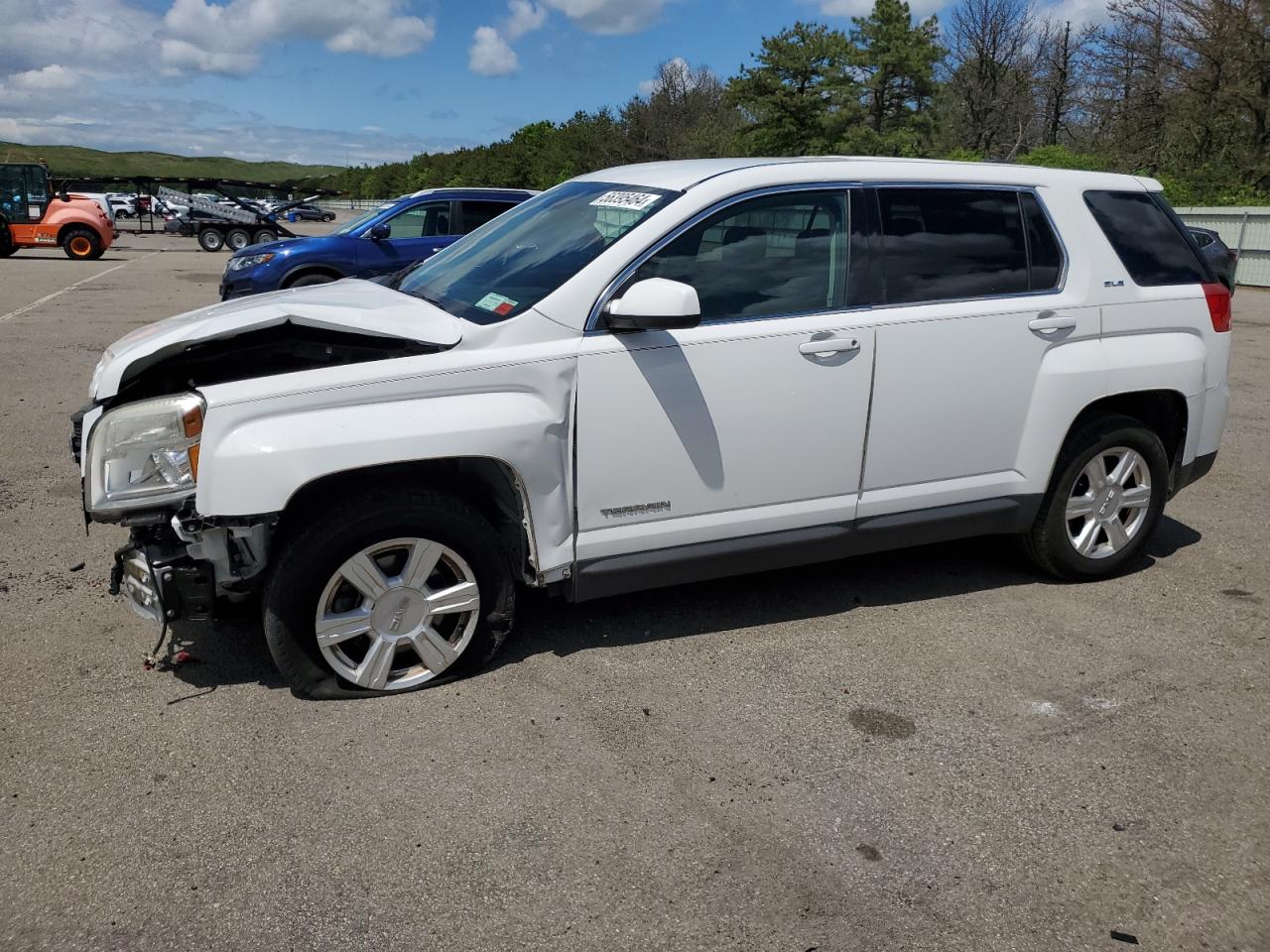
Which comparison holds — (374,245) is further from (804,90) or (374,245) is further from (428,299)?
(804,90)

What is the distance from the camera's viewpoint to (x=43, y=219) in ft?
91.9

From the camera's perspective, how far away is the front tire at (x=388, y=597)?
3504 millimetres

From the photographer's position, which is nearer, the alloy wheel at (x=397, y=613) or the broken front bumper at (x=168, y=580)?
the broken front bumper at (x=168, y=580)

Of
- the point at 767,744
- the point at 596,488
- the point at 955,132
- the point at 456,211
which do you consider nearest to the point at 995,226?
the point at 596,488

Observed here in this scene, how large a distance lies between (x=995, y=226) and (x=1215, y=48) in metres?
35.0

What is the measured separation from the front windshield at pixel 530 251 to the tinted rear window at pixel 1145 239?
217 cm

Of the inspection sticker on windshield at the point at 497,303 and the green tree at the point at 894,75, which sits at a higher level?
the green tree at the point at 894,75

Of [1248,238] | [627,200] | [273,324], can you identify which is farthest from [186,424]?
[1248,238]

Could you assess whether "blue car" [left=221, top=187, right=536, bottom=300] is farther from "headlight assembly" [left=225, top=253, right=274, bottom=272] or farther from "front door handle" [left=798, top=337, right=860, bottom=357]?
"front door handle" [left=798, top=337, right=860, bottom=357]

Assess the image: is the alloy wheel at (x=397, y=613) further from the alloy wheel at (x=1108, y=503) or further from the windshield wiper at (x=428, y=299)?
the alloy wheel at (x=1108, y=503)

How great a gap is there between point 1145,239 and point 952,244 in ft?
3.76

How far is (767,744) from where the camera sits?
3.51 metres

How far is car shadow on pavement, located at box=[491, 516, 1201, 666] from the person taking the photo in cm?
434

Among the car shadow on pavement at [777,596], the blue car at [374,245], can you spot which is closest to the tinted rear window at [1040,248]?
the car shadow on pavement at [777,596]
